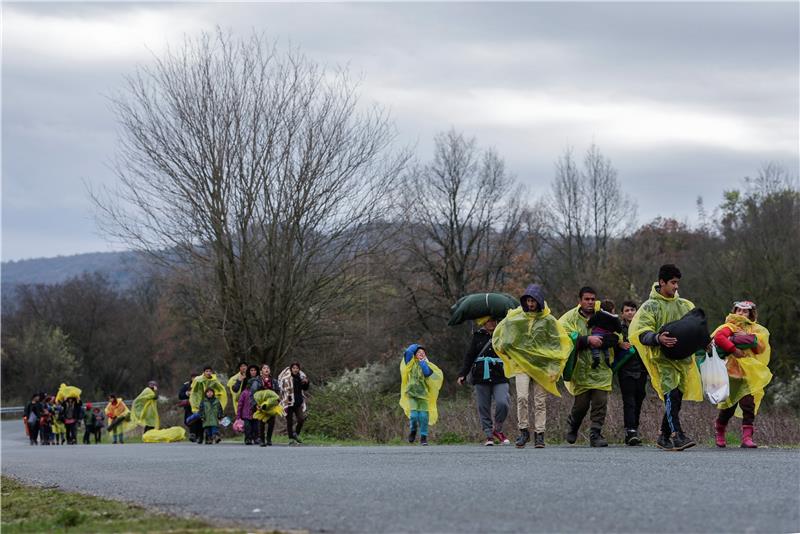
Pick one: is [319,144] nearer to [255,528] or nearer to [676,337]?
[676,337]

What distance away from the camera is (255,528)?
25.9ft

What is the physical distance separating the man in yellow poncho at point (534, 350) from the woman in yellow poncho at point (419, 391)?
4.75 meters

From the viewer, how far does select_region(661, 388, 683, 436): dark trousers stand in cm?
1390

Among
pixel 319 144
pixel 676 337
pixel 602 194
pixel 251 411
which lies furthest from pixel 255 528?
pixel 602 194

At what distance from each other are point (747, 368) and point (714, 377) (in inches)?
19.1

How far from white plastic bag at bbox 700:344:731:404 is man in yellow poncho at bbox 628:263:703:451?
90 millimetres

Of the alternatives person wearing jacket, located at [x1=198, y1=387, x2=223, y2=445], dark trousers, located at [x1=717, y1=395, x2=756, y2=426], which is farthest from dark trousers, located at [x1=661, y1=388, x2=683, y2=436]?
person wearing jacket, located at [x1=198, y1=387, x2=223, y2=445]

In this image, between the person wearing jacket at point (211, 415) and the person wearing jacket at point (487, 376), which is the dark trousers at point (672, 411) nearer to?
→ the person wearing jacket at point (487, 376)

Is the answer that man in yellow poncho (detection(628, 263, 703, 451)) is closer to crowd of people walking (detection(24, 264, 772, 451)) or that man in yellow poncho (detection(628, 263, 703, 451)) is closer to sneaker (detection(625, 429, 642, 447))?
crowd of people walking (detection(24, 264, 772, 451))

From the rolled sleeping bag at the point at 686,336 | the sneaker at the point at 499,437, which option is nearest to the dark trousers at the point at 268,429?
the sneaker at the point at 499,437

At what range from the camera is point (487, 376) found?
18.2 m

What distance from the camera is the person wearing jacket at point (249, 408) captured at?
84.7 ft

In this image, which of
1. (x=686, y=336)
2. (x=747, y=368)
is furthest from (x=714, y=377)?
(x=686, y=336)

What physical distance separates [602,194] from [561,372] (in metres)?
67.4
